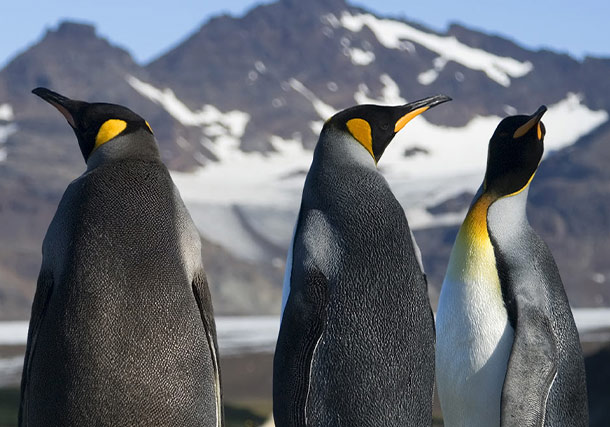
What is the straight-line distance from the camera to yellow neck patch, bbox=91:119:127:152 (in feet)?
11.6

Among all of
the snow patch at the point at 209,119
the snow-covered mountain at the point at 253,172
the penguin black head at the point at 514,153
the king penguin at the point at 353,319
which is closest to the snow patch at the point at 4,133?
the snow-covered mountain at the point at 253,172

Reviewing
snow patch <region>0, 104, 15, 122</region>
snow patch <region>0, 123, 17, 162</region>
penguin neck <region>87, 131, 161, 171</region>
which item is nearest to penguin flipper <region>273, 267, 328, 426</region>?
penguin neck <region>87, 131, 161, 171</region>

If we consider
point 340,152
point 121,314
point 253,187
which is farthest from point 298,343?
point 253,187

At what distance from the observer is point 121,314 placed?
3.25 meters

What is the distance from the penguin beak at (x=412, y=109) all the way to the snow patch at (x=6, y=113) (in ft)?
503

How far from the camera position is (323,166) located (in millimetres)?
3490

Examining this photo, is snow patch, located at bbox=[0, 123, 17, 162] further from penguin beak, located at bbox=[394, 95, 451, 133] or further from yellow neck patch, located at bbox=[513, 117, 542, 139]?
penguin beak, located at bbox=[394, 95, 451, 133]

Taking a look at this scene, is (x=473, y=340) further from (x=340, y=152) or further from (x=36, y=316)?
(x=36, y=316)

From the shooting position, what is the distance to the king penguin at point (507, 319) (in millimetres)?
3742

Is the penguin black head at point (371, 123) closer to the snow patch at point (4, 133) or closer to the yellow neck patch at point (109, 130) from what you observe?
the yellow neck patch at point (109, 130)

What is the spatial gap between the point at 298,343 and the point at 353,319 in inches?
7.6

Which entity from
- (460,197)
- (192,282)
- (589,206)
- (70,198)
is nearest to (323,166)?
(192,282)

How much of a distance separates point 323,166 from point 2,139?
13982 centimetres

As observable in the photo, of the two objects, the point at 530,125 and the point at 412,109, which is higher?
the point at 412,109
